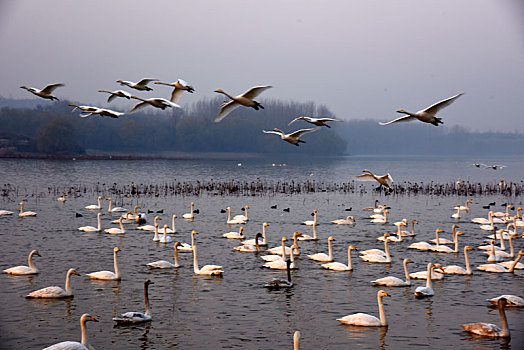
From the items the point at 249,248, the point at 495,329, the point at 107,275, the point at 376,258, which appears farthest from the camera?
the point at 249,248

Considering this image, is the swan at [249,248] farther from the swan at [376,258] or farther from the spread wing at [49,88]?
the spread wing at [49,88]

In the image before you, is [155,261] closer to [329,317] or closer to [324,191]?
[329,317]

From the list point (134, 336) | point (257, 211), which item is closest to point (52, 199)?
point (257, 211)

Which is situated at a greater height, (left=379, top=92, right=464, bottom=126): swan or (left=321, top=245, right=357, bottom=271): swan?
(left=379, top=92, right=464, bottom=126): swan

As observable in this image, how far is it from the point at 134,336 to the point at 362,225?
2144cm

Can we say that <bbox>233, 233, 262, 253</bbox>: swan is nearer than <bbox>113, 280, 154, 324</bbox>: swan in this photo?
No

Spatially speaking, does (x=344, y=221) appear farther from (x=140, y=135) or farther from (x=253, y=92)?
(x=140, y=135)

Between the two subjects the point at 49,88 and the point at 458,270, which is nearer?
the point at 49,88

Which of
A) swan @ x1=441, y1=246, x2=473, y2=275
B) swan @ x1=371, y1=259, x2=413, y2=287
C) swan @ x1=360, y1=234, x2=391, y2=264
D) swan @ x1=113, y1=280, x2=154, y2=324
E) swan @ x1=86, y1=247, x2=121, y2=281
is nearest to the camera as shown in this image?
swan @ x1=113, y1=280, x2=154, y2=324

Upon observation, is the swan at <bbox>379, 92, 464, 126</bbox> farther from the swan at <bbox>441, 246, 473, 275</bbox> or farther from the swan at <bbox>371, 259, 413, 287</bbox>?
the swan at <bbox>441, 246, 473, 275</bbox>

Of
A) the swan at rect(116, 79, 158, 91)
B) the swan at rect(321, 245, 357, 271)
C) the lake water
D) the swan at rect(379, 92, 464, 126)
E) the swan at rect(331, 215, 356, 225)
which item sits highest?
the swan at rect(116, 79, 158, 91)

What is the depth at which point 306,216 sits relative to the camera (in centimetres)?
3750

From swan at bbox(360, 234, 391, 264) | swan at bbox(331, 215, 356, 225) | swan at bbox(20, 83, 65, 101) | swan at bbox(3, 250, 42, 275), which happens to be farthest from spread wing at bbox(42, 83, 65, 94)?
swan at bbox(331, 215, 356, 225)

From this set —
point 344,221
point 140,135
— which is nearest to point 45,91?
point 344,221
